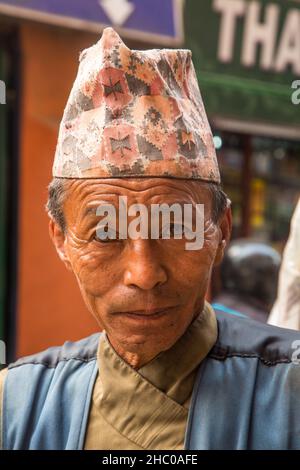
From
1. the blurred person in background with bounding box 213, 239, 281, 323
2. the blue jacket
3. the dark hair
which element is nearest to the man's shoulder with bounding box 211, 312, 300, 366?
the blue jacket

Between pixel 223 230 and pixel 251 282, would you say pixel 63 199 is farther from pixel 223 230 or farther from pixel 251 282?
pixel 251 282

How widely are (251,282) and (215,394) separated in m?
2.19

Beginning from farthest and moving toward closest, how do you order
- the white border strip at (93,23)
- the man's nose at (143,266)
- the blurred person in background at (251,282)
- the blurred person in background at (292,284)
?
1. the white border strip at (93,23)
2. the blurred person in background at (251,282)
3. the blurred person in background at (292,284)
4. the man's nose at (143,266)

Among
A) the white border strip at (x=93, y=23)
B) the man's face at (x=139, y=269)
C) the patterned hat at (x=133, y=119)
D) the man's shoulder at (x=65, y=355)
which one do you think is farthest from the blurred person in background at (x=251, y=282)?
the white border strip at (x=93, y=23)

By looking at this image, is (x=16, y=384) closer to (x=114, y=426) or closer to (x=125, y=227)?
(x=114, y=426)

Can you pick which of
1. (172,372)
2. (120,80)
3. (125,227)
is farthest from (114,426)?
(120,80)

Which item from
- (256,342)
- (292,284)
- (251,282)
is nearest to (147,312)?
(256,342)

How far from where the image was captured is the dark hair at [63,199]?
150 centimetres

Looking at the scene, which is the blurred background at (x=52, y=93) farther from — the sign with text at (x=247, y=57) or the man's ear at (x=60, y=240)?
the man's ear at (x=60, y=240)

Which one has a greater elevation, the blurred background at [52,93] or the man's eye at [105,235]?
the blurred background at [52,93]

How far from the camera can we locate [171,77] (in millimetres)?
1437

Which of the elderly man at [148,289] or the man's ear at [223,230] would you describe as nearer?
the elderly man at [148,289]

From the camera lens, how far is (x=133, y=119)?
139 cm

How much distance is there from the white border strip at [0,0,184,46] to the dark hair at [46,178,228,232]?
3.73m
